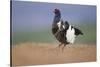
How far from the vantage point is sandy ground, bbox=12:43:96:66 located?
6.04 ft

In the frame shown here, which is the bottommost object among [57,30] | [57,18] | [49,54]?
[49,54]

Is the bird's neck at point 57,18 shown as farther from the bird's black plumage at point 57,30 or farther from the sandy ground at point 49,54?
the sandy ground at point 49,54

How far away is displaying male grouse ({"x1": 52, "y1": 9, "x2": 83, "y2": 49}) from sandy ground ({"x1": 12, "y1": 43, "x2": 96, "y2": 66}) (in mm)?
70

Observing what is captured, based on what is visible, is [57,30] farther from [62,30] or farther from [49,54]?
[49,54]

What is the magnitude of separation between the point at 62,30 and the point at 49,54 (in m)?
0.30

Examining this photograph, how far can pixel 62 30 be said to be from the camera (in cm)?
198

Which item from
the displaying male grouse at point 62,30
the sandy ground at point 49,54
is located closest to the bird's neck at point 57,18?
the displaying male grouse at point 62,30

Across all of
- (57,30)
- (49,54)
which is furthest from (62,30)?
(49,54)

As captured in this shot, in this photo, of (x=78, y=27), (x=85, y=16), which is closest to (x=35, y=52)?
(x=78, y=27)

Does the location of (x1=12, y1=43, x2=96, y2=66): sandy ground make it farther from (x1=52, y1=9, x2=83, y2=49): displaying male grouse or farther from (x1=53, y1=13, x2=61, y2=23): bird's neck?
(x1=53, y1=13, x2=61, y2=23): bird's neck

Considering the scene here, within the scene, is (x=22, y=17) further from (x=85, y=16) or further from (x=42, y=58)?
(x=85, y=16)

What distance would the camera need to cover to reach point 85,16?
2084mm

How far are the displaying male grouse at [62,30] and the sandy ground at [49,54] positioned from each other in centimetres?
7

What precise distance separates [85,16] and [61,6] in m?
0.31
